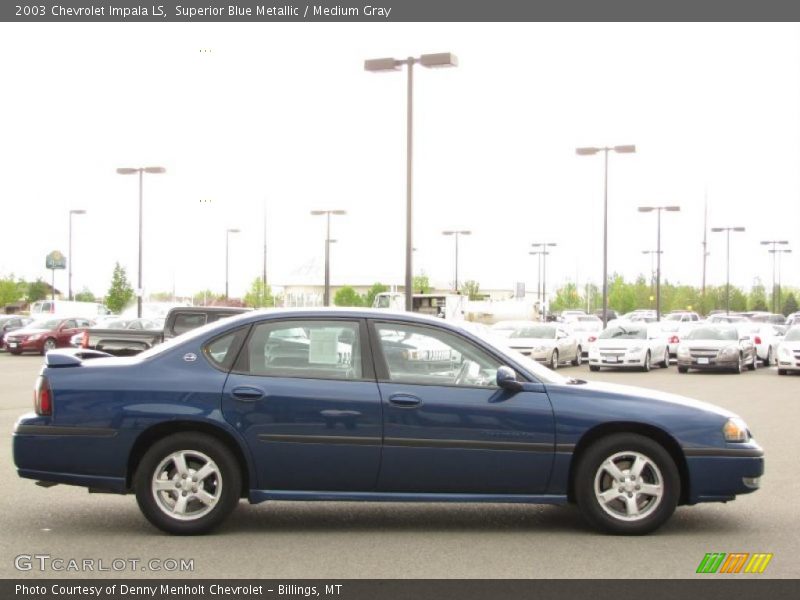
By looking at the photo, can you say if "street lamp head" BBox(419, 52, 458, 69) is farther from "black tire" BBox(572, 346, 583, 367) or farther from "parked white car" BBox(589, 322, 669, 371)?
"black tire" BBox(572, 346, 583, 367)

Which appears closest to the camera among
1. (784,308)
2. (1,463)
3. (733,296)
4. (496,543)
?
(496,543)

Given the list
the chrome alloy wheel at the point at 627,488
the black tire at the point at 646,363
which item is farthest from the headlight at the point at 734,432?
the black tire at the point at 646,363

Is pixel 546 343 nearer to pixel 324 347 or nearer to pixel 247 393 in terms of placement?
pixel 324 347

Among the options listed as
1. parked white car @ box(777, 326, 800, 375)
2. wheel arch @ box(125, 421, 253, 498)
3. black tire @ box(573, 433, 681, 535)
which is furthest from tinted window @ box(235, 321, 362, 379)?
parked white car @ box(777, 326, 800, 375)

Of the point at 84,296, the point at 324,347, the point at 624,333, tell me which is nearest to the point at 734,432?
the point at 324,347

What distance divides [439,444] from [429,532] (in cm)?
72

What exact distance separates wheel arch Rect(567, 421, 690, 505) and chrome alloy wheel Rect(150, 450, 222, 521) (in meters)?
2.47

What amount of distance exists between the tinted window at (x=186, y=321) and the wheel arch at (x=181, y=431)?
13197 millimetres

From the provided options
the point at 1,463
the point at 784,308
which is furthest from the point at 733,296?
the point at 1,463

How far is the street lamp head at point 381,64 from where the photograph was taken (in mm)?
24906

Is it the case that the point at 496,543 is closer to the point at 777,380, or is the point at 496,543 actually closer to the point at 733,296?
the point at 777,380

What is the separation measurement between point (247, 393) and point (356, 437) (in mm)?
818

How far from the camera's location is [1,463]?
1052 centimetres
